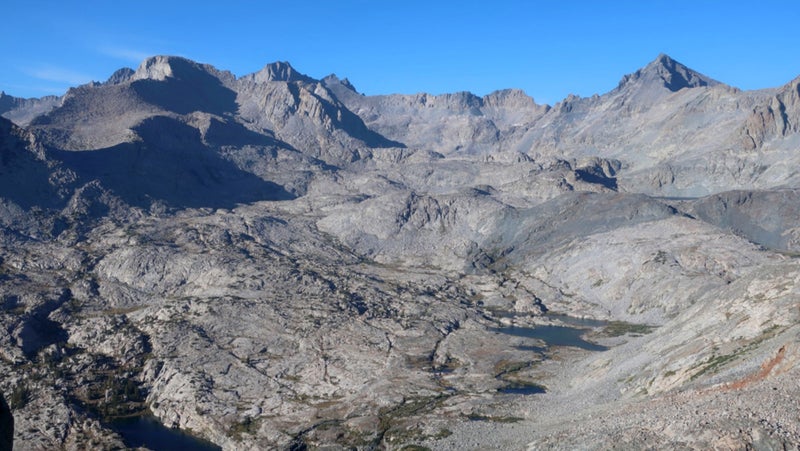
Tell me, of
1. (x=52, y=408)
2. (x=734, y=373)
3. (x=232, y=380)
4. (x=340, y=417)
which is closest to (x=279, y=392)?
(x=232, y=380)

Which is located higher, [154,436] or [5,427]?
[5,427]

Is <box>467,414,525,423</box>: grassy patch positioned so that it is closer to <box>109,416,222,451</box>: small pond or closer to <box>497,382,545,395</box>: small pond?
<box>497,382,545,395</box>: small pond

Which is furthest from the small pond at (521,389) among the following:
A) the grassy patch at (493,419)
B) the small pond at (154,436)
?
the small pond at (154,436)

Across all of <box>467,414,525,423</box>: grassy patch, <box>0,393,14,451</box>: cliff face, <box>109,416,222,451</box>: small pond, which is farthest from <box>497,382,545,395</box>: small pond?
<box>0,393,14,451</box>: cliff face

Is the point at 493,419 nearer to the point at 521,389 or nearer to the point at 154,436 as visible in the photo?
the point at 521,389

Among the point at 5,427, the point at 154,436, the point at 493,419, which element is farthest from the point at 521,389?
the point at 5,427

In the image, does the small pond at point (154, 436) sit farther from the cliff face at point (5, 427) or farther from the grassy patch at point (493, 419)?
the cliff face at point (5, 427)

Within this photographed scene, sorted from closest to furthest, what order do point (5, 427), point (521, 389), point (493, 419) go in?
point (5, 427) < point (493, 419) < point (521, 389)

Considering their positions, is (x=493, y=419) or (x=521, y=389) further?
(x=521, y=389)

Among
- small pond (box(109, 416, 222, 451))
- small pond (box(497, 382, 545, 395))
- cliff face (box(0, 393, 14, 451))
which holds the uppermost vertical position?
cliff face (box(0, 393, 14, 451))

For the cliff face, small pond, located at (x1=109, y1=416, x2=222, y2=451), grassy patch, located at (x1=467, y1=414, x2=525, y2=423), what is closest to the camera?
the cliff face
